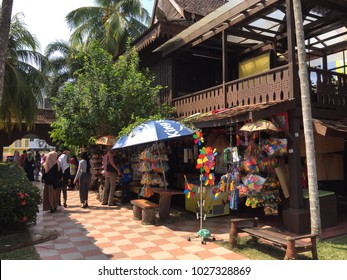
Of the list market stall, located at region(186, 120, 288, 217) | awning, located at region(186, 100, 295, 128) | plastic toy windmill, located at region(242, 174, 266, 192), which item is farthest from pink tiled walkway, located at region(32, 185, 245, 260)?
awning, located at region(186, 100, 295, 128)

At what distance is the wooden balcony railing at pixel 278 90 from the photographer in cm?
734

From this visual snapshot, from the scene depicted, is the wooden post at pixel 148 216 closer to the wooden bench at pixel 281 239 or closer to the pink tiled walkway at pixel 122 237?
the pink tiled walkway at pixel 122 237

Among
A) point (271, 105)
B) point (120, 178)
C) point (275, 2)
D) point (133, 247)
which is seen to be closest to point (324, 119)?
point (271, 105)

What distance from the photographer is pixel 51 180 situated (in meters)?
8.72

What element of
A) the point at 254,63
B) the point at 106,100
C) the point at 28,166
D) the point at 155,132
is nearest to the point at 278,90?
the point at 155,132

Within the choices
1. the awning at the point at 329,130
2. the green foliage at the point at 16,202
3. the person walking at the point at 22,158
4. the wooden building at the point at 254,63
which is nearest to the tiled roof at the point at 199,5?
the wooden building at the point at 254,63

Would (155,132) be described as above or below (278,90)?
below

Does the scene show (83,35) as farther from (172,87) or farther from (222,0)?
(172,87)

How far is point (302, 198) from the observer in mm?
6969

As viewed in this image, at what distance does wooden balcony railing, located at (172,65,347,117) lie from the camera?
734cm

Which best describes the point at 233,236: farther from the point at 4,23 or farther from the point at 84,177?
the point at 4,23

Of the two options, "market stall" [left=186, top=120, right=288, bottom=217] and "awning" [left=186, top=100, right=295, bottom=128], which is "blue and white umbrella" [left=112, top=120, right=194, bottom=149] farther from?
"market stall" [left=186, top=120, right=288, bottom=217]

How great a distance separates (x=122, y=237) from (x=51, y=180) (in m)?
3.40

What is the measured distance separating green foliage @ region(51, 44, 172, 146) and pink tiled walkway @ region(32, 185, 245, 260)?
3.30 meters
